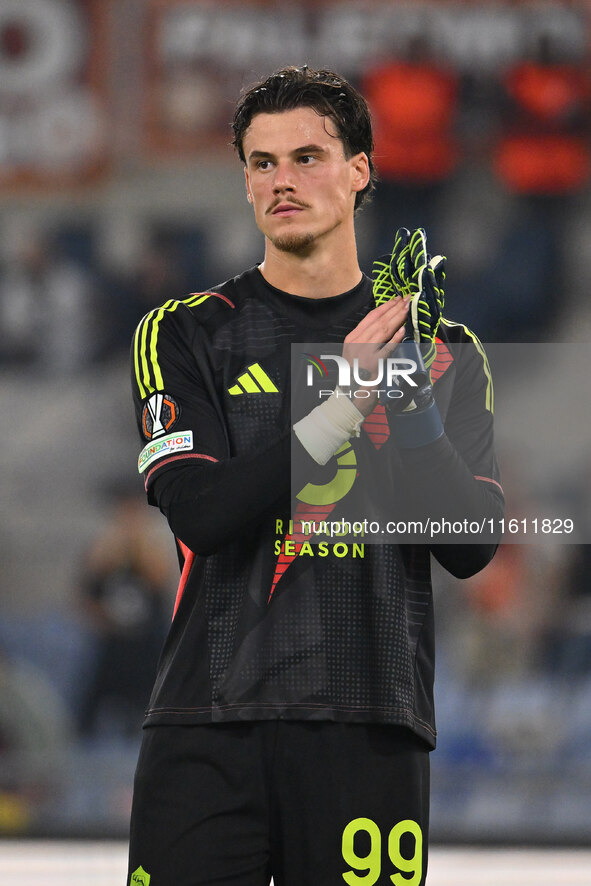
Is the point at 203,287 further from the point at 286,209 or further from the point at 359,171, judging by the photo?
the point at 286,209

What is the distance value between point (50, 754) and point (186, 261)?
2.96 m

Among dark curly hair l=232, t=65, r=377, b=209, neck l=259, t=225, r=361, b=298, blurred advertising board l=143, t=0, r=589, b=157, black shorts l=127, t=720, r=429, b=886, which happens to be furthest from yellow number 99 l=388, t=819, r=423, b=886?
blurred advertising board l=143, t=0, r=589, b=157

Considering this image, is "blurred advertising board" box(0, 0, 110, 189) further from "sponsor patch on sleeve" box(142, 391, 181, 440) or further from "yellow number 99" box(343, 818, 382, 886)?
"yellow number 99" box(343, 818, 382, 886)

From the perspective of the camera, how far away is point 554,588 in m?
6.94

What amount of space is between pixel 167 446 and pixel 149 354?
192 mm

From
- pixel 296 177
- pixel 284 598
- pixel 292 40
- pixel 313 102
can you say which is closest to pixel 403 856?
pixel 284 598

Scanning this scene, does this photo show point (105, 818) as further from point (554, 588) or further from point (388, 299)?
point (388, 299)

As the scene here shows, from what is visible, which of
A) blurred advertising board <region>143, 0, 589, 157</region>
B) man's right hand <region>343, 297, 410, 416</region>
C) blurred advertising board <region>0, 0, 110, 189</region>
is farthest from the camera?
blurred advertising board <region>0, 0, 110, 189</region>

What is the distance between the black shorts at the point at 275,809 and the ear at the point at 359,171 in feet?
3.17

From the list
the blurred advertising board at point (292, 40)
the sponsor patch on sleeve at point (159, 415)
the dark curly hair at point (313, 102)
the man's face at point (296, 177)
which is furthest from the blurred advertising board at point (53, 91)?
the sponsor patch on sleeve at point (159, 415)

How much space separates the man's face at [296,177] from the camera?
7.02ft

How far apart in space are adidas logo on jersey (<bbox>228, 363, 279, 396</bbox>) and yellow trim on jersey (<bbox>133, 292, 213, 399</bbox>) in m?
0.13

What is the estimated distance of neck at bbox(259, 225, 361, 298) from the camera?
2.21 meters

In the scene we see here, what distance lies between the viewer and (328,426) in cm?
195
